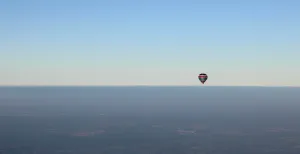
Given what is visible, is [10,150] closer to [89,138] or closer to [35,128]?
[89,138]

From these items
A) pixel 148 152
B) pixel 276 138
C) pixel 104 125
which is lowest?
pixel 148 152

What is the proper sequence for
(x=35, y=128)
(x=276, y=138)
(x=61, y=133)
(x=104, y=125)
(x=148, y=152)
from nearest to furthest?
(x=148, y=152), (x=276, y=138), (x=61, y=133), (x=35, y=128), (x=104, y=125)

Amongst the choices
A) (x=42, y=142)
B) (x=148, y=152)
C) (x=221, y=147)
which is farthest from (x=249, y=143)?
(x=42, y=142)

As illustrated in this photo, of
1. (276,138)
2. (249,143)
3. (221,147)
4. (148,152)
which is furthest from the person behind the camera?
(276,138)

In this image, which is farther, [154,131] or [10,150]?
[154,131]

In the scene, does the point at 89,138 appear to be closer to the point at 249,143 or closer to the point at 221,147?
the point at 221,147

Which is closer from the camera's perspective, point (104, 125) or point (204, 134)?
point (204, 134)

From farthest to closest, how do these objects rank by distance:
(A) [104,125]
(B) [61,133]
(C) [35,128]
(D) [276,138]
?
(A) [104,125], (C) [35,128], (B) [61,133], (D) [276,138]

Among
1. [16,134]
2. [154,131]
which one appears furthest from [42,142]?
[154,131]

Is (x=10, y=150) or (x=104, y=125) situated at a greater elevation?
(x=104, y=125)
